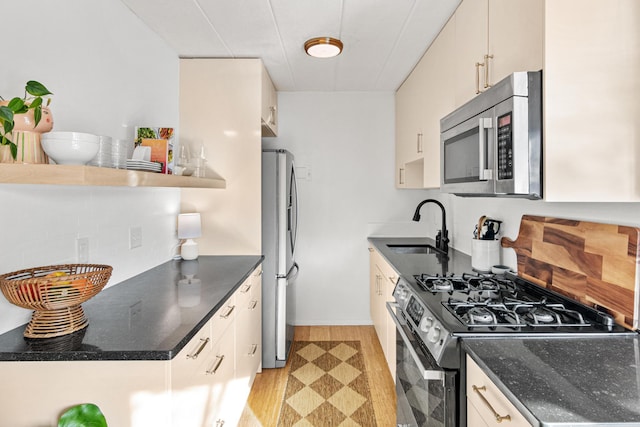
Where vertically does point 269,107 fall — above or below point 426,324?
above

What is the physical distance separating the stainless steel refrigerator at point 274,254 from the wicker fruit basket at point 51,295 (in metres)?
1.52

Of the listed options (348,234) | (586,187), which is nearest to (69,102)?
(586,187)

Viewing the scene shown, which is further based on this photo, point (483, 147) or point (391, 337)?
point (391, 337)

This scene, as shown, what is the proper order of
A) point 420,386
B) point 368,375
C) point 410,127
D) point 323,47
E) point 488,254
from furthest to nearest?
point 410,127, point 368,375, point 323,47, point 488,254, point 420,386

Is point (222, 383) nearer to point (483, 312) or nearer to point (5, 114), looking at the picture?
point (483, 312)

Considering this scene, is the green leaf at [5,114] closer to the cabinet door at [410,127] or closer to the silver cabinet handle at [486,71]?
the silver cabinet handle at [486,71]

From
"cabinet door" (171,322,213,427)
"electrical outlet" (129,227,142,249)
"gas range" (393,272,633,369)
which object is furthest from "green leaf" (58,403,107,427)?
"electrical outlet" (129,227,142,249)

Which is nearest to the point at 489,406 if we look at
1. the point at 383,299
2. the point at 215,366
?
the point at 215,366

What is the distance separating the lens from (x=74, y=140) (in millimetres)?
1120

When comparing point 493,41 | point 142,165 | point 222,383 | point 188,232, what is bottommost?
point 222,383

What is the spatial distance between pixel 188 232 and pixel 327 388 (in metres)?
1.43

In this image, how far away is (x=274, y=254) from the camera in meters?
2.75

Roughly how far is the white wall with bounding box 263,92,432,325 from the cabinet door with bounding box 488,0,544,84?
2074 millimetres

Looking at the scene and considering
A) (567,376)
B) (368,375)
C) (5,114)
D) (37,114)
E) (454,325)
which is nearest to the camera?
(567,376)
